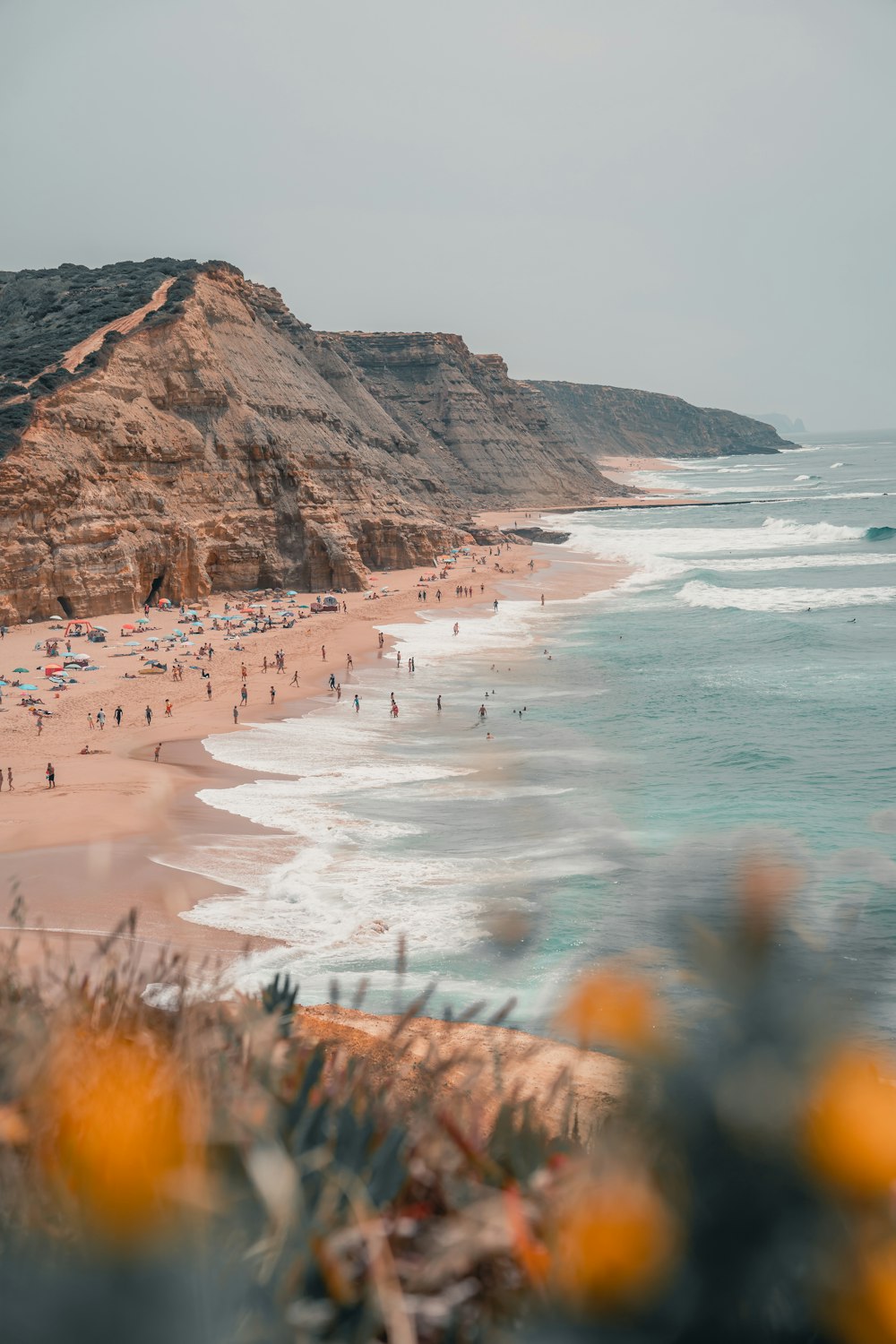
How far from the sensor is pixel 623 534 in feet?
268

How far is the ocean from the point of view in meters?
12.7

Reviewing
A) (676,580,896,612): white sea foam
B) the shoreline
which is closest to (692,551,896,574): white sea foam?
(676,580,896,612): white sea foam

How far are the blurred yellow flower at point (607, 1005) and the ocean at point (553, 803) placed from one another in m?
0.43

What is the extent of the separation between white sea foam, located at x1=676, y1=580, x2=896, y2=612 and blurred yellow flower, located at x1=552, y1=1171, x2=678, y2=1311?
42165 mm

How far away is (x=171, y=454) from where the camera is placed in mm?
44000

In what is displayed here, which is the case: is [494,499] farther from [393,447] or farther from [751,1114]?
[751,1114]

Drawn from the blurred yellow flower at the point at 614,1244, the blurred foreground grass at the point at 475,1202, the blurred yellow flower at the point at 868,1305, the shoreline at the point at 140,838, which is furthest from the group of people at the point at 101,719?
the blurred yellow flower at the point at 868,1305

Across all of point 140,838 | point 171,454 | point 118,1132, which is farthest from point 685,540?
point 118,1132

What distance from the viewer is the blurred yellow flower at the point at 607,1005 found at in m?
5.06

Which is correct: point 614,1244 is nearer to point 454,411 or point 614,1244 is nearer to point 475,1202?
point 475,1202

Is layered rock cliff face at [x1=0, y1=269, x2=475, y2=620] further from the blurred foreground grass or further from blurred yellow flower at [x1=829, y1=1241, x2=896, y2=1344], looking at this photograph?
blurred yellow flower at [x1=829, y1=1241, x2=896, y2=1344]

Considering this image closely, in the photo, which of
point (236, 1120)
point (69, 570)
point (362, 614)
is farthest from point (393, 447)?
point (236, 1120)

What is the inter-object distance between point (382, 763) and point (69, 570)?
2135 centimetres

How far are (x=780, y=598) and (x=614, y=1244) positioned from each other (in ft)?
152
